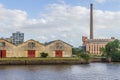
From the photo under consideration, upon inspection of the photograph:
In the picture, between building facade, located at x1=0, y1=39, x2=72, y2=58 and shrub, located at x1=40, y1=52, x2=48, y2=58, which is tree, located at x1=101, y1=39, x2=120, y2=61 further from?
shrub, located at x1=40, y1=52, x2=48, y2=58

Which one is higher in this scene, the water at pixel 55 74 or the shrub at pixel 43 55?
the shrub at pixel 43 55

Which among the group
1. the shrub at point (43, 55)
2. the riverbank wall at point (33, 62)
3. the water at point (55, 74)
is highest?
the shrub at point (43, 55)

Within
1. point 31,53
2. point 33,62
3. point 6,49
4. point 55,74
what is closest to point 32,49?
point 31,53

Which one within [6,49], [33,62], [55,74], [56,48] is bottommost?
[55,74]

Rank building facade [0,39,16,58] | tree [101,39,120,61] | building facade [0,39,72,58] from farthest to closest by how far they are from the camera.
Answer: tree [101,39,120,61], building facade [0,39,72,58], building facade [0,39,16,58]

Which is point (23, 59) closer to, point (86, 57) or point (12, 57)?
point (12, 57)

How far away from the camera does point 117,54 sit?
377ft

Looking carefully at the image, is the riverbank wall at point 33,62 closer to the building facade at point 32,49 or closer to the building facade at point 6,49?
the building facade at point 32,49

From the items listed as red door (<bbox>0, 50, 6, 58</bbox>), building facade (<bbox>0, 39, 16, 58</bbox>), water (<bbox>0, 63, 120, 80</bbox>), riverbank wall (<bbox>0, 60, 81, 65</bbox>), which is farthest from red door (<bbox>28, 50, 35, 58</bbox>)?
water (<bbox>0, 63, 120, 80</bbox>)

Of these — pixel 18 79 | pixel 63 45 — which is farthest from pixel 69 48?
pixel 18 79

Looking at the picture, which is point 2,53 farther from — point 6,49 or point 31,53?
point 31,53

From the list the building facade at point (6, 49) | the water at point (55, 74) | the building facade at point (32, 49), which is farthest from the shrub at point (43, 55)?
the water at point (55, 74)

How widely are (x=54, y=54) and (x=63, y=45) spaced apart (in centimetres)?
343

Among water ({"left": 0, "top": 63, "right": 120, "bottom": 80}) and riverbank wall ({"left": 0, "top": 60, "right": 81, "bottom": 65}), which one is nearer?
water ({"left": 0, "top": 63, "right": 120, "bottom": 80})
